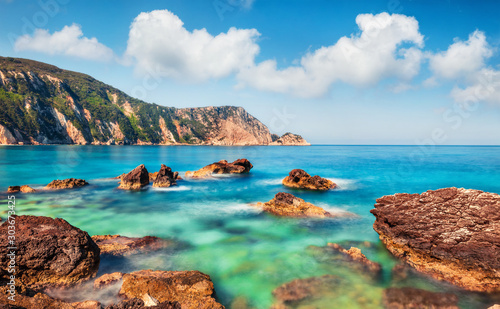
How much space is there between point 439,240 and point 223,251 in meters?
9.88

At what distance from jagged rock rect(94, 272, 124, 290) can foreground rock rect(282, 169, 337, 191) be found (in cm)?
2384

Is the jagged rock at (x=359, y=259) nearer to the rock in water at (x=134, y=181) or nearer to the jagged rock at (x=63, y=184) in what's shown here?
the rock in water at (x=134, y=181)

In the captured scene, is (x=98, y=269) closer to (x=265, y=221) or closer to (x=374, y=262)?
(x=265, y=221)

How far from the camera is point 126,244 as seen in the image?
1177cm

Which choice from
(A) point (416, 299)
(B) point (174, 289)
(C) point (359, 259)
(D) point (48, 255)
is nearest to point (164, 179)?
(D) point (48, 255)

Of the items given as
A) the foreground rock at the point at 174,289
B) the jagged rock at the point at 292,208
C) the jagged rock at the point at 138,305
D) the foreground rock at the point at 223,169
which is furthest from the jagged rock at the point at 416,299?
the foreground rock at the point at 223,169

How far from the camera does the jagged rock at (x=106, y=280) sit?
8.08 meters

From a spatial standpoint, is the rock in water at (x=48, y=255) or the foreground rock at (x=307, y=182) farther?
the foreground rock at (x=307, y=182)

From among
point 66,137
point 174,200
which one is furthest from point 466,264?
point 66,137

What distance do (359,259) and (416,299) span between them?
298 cm

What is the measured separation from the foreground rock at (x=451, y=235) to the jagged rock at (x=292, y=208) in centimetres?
646

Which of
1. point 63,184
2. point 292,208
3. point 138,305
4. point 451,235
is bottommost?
point 292,208

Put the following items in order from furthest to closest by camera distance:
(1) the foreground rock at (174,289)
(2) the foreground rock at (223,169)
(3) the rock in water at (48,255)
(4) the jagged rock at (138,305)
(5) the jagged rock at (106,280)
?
(2) the foreground rock at (223,169) → (5) the jagged rock at (106,280) → (3) the rock in water at (48,255) → (1) the foreground rock at (174,289) → (4) the jagged rock at (138,305)

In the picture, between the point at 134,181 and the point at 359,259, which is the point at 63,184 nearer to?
the point at 134,181
